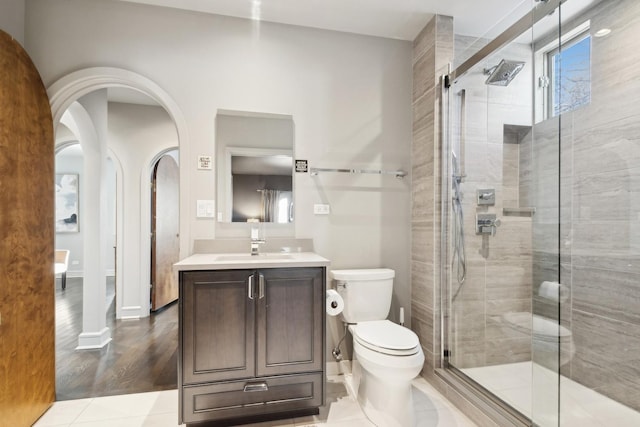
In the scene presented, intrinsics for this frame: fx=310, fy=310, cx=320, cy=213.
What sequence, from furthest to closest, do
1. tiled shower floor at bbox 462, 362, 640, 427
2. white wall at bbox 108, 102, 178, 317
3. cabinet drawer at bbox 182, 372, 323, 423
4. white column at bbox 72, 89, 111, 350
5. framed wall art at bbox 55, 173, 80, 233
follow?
framed wall art at bbox 55, 173, 80, 233, white wall at bbox 108, 102, 178, 317, white column at bbox 72, 89, 111, 350, cabinet drawer at bbox 182, 372, 323, 423, tiled shower floor at bbox 462, 362, 640, 427

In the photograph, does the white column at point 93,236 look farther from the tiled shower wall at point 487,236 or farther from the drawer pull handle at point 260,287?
the tiled shower wall at point 487,236

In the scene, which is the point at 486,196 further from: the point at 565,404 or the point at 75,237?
the point at 75,237

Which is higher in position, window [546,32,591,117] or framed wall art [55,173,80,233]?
window [546,32,591,117]

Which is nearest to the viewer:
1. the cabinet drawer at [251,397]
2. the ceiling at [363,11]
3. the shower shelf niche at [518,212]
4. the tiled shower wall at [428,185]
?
the cabinet drawer at [251,397]

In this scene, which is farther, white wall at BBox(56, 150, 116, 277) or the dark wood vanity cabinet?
white wall at BBox(56, 150, 116, 277)

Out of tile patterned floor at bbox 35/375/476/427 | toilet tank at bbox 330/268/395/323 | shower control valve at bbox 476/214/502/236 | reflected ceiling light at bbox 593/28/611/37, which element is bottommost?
tile patterned floor at bbox 35/375/476/427

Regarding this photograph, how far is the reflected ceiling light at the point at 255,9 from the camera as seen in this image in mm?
2096

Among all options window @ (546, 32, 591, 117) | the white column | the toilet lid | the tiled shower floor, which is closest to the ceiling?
window @ (546, 32, 591, 117)

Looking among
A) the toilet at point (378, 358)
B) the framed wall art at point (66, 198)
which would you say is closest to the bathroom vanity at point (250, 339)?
the toilet at point (378, 358)

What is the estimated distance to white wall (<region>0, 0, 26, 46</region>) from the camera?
6.07ft

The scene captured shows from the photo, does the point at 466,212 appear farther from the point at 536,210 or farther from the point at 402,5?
the point at 402,5

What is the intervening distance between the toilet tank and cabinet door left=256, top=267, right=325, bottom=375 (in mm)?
361

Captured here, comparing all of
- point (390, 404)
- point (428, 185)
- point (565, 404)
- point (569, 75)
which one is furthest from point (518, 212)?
point (390, 404)

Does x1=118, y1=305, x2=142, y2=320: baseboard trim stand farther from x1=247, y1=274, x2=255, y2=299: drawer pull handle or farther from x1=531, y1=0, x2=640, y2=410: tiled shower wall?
x1=531, y1=0, x2=640, y2=410: tiled shower wall
